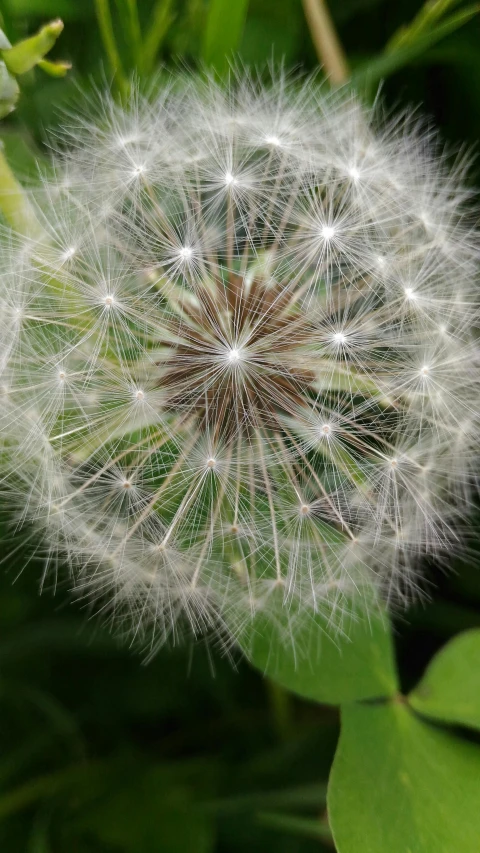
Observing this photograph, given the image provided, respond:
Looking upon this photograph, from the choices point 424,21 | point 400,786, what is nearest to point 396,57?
point 424,21

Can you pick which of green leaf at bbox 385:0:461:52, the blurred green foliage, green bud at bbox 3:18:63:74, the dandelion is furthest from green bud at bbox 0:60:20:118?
green leaf at bbox 385:0:461:52

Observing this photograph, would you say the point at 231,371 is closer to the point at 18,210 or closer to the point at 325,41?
the point at 18,210

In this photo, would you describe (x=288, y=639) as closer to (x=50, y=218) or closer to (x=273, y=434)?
(x=273, y=434)

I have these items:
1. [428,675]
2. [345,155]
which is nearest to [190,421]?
[345,155]

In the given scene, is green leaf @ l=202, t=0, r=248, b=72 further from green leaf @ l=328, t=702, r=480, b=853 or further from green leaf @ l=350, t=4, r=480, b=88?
green leaf @ l=328, t=702, r=480, b=853

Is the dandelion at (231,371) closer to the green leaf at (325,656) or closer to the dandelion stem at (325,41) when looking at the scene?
the green leaf at (325,656)

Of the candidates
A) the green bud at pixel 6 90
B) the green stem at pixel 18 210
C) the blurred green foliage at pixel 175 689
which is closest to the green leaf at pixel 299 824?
the blurred green foliage at pixel 175 689
